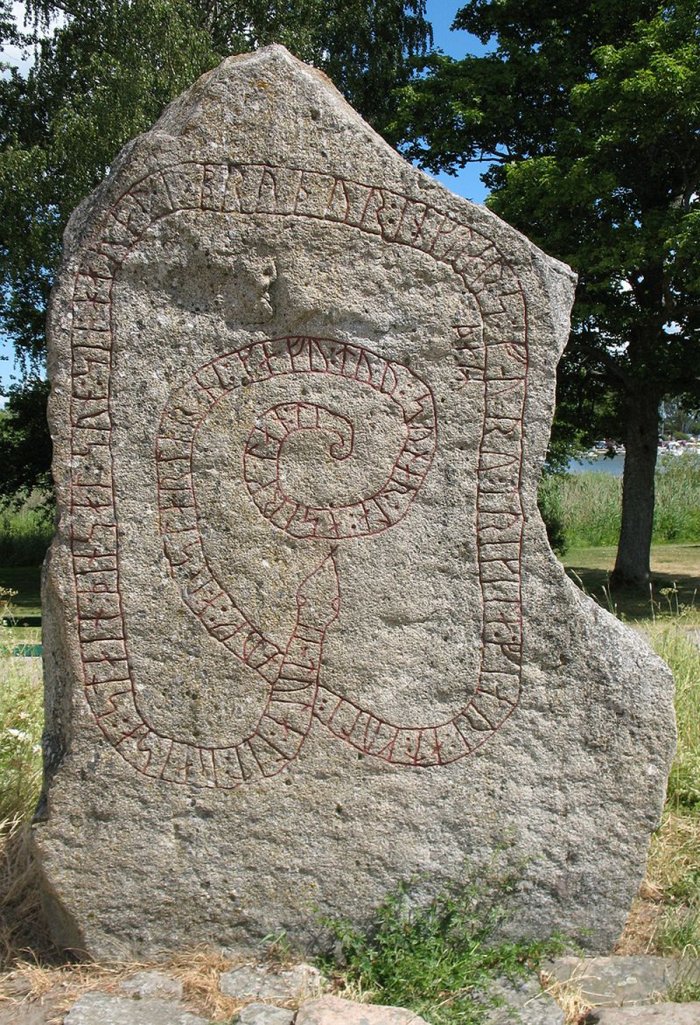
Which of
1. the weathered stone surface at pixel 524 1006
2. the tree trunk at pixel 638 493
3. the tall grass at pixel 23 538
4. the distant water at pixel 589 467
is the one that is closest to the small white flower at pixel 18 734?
the weathered stone surface at pixel 524 1006

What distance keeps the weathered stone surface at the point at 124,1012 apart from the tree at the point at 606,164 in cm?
717

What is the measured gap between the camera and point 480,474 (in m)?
2.83

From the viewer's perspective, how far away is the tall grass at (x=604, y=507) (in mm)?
14523

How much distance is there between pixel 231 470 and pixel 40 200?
24.3 ft

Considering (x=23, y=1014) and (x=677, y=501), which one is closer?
(x=23, y=1014)

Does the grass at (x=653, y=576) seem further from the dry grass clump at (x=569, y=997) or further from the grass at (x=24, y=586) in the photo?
the dry grass clump at (x=569, y=997)

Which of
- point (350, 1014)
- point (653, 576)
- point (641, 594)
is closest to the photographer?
point (350, 1014)

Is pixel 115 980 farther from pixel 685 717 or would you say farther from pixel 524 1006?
pixel 685 717

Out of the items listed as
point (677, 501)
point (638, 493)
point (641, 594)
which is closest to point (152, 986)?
point (641, 594)

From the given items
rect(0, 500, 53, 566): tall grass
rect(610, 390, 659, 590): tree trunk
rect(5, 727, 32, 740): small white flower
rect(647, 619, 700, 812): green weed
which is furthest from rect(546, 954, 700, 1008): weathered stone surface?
rect(0, 500, 53, 566): tall grass

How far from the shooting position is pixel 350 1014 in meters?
2.38

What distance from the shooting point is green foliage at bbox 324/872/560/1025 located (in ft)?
8.46

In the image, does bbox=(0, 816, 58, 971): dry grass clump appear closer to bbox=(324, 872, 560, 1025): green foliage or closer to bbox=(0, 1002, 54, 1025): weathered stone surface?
bbox=(0, 1002, 54, 1025): weathered stone surface

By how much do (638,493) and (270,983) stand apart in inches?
326
